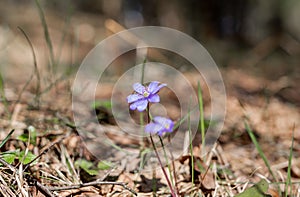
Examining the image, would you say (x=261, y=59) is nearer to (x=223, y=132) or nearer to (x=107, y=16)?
(x=223, y=132)

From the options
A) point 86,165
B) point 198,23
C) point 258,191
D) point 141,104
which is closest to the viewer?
point 141,104

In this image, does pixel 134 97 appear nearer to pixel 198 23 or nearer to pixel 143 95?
pixel 143 95

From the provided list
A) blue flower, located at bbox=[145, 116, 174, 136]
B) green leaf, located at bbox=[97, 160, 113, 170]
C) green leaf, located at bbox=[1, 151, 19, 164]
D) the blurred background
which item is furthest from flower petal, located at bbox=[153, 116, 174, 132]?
the blurred background

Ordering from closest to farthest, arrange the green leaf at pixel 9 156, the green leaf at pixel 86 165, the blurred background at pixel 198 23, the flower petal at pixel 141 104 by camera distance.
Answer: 1. the flower petal at pixel 141 104
2. the green leaf at pixel 9 156
3. the green leaf at pixel 86 165
4. the blurred background at pixel 198 23

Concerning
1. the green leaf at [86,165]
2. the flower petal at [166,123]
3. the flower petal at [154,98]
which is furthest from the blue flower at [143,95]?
the green leaf at [86,165]

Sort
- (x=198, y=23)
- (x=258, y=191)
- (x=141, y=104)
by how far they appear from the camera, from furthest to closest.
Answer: (x=198, y=23) < (x=258, y=191) < (x=141, y=104)

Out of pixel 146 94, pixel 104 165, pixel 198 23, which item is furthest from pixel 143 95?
pixel 198 23

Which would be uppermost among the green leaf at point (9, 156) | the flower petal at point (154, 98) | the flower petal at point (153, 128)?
the flower petal at point (154, 98)

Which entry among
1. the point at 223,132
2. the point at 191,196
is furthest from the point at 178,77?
the point at 191,196

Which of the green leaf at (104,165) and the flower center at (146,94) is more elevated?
the flower center at (146,94)

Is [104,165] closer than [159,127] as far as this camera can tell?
No

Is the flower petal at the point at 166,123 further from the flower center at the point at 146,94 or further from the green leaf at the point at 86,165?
the green leaf at the point at 86,165
